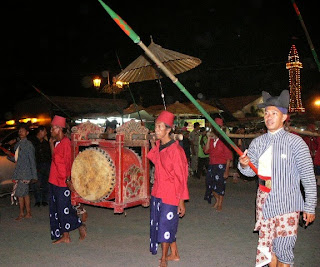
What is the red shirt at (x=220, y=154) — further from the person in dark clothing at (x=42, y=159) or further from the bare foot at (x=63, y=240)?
the person in dark clothing at (x=42, y=159)

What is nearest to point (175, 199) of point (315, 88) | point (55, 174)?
point (55, 174)

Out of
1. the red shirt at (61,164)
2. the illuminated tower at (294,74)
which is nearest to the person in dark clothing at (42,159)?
the red shirt at (61,164)

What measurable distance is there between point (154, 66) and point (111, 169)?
1.85 metres

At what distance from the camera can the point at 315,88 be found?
3397cm

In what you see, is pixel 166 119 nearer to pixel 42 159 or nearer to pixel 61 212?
pixel 61 212

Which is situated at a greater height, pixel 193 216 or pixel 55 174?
pixel 55 174

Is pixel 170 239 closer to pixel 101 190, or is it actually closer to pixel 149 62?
pixel 101 190

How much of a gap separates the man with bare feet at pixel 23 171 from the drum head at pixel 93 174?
184 cm

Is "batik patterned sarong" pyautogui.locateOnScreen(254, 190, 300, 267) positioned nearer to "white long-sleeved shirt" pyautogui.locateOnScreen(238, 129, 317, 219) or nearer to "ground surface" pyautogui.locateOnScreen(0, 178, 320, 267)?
"white long-sleeved shirt" pyautogui.locateOnScreen(238, 129, 317, 219)

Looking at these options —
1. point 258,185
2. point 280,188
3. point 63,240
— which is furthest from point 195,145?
point 280,188

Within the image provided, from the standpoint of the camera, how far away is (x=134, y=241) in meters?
5.57

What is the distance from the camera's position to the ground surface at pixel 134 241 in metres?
4.73

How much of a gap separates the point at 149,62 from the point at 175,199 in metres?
2.43

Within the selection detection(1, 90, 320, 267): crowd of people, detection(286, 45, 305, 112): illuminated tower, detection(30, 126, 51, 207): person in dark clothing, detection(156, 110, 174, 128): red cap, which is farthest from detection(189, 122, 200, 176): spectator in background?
detection(286, 45, 305, 112): illuminated tower
